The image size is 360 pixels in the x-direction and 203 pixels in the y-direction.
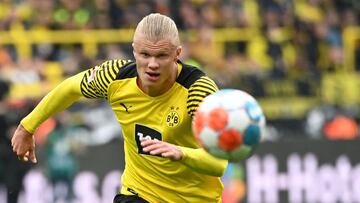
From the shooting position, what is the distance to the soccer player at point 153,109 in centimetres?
677

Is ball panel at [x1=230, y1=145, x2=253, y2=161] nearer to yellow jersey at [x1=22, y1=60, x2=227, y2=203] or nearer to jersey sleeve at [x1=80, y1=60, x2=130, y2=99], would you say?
yellow jersey at [x1=22, y1=60, x2=227, y2=203]

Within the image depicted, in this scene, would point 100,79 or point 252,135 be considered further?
point 100,79

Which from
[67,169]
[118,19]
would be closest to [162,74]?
[67,169]

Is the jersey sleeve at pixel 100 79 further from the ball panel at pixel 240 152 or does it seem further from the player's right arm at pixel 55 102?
the ball panel at pixel 240 152

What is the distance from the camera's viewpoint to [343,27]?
798 inches

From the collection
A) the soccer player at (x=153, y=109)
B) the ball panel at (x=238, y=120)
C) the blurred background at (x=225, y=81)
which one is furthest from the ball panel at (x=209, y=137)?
the blurred background at (x=225, y=81)

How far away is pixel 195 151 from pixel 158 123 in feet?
1.83

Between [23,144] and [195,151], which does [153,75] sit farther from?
[23,144]


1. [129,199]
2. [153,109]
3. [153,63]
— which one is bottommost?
[129,199]

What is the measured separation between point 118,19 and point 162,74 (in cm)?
1156

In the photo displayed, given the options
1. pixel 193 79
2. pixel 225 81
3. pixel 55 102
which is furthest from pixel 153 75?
pixel 225 81

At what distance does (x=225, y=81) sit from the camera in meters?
16.1

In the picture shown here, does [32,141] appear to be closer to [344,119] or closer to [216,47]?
[344,119]

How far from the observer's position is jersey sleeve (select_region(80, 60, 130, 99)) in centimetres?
722
